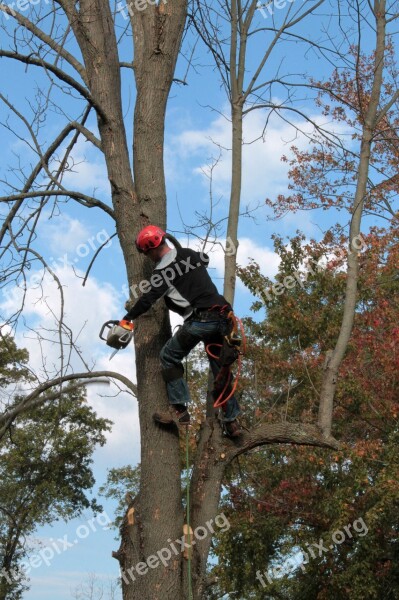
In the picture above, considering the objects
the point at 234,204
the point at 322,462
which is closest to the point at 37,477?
the point at 322,462

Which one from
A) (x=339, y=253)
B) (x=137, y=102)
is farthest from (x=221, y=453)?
(x=339, y=253)

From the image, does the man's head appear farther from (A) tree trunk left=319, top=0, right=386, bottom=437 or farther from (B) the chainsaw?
(A) tree trunk left=319, top=0, right=386, bottom=437

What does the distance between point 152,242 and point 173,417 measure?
1.10 meters

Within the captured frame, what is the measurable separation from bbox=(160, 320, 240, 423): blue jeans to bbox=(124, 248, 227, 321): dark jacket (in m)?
0.14

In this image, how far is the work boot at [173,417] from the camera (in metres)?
4.60

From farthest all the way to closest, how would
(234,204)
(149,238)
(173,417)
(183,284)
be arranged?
1. (234,204)
2. (183,284)
3. (149,238)
4. (173,417)

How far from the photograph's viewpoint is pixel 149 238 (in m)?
4.75

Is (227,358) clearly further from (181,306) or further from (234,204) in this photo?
(234,204)

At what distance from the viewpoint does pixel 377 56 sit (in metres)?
6.48

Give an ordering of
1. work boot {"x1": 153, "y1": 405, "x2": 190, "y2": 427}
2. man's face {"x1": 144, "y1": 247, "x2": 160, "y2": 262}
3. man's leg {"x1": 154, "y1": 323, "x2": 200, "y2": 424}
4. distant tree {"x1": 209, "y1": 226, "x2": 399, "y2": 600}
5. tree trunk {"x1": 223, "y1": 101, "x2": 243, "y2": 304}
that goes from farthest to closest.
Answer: distant tree {"x1": 209, "y1": 226, "x2": 399, "y2": 600} < tree trunk {"x1": 223, "y1": 101, "x2": 243, "y2": 304} < man's face {"x1": 144, "y1": 247, "x2": 160, "y2": 262} < man's leg {"x1": 154, "y1": 323, "x2": 200, "y2": 424} < work boot {"x1": 153, "y1": 405, "x2": 190, "y2": 427}

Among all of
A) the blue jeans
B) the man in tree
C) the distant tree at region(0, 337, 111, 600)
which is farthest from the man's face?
the distant tree at region(0, 337, 111, 600)

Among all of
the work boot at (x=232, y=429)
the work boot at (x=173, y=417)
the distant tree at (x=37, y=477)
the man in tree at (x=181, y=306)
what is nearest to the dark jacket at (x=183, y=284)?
the man in tree at (x=181, y=306)

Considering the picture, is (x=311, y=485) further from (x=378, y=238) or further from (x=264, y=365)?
(x=378, y=238)

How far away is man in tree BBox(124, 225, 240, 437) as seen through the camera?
4723 millimetres
